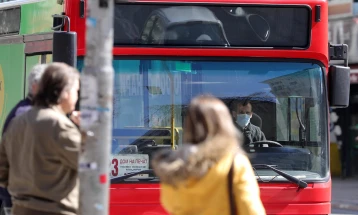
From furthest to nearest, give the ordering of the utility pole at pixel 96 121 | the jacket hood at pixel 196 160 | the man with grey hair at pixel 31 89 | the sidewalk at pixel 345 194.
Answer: the sidewalk at pixel 345 194, the man with grey hair at pixel 31 89, the utility pole at pixel 96 121, the jacket hood at pixel 196 160

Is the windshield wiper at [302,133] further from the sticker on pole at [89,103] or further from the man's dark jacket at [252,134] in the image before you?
the sticker on pole at [89,103]

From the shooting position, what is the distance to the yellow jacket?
13.6ft

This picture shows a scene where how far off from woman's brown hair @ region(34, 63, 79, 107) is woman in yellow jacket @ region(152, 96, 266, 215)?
0.93 metres

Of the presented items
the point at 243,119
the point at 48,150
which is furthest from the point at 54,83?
the point at 243,119

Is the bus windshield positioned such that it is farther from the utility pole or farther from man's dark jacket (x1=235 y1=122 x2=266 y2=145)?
the utility pole

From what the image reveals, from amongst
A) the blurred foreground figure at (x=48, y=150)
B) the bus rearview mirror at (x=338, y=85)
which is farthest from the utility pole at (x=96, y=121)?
the bus rearview mirror at (x=338, y=85)

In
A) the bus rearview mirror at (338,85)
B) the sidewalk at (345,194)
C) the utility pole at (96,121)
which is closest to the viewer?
the utility pole at (96,121)

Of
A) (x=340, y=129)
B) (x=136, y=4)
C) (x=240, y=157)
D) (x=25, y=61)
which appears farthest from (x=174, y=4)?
(x=340, y=129)

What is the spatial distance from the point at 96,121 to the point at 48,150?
43 centimetres

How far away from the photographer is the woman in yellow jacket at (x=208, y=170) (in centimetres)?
410

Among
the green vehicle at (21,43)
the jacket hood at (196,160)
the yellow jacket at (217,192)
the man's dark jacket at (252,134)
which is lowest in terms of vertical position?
the yellow jacket at (217,192)

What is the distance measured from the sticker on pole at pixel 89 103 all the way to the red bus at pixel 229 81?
2.62 m

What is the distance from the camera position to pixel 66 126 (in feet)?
15.8

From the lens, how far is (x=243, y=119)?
7.37 metres
